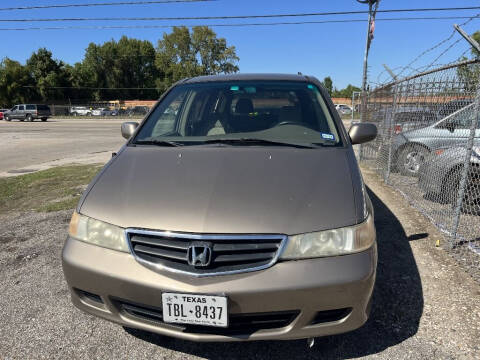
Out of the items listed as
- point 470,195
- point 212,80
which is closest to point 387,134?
point 470,195

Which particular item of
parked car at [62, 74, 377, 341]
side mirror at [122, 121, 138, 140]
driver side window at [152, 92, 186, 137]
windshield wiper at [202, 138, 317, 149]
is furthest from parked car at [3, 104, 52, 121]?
parked car at [62, 74, 377, 341]

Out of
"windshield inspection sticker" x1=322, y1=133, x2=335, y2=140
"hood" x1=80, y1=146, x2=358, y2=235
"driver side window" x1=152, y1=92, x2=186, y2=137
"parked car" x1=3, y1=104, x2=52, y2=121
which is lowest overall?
"hood" x1=80, y1=146, x2=358, y2=235

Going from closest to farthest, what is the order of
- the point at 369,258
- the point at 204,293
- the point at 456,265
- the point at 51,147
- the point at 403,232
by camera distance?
1. the point at 204,293
2. the point at 369,258
3. the point at 456,265
4. the point at 403,232
5. the point at 51,147

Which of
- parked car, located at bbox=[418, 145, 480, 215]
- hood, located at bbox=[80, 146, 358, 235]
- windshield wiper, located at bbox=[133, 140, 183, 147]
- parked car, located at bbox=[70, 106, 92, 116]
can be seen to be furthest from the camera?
parked car, located at bbox=[70, 106, 92, 116]

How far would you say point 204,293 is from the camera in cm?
168

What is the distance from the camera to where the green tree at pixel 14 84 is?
174ft

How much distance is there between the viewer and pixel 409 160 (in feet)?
21.7

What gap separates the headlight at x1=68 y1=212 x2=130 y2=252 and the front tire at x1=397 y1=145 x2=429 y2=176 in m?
5.77

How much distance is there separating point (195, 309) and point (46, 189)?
552 centimetres

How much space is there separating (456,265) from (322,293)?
222 cm

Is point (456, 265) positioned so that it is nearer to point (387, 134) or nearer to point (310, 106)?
point (310, 106)

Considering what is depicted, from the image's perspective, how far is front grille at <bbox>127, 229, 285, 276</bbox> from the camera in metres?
1.73

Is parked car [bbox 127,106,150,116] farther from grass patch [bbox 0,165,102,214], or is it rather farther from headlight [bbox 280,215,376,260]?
headlight [bbox 280,215,376,260]

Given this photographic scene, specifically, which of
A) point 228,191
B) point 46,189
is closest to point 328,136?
point 228,191
